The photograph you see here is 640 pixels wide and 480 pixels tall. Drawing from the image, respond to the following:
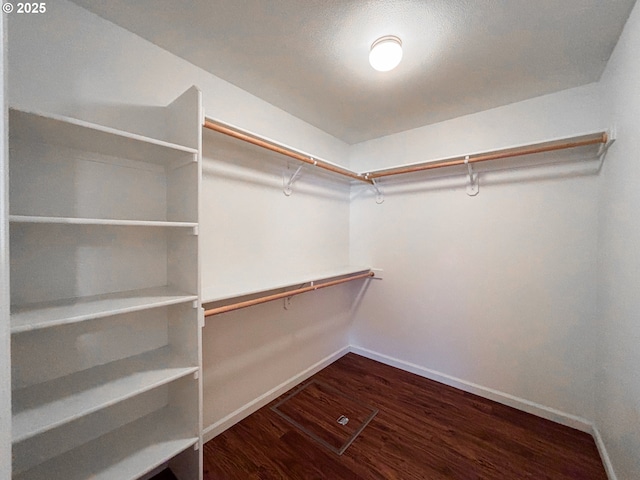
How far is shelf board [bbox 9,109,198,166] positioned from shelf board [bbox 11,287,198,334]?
695 millimetres

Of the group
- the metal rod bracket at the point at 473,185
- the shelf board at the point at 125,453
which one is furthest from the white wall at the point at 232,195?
the metal rod bracket at the point at 473,185

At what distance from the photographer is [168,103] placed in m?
A: 1.48

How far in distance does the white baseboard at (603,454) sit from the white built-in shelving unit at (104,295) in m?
2.24

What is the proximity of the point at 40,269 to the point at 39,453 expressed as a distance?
79 cm

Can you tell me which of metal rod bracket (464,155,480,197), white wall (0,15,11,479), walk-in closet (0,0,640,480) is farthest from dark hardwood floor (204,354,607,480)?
metal rod bracket (464,155,480,197)

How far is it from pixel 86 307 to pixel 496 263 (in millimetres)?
2625

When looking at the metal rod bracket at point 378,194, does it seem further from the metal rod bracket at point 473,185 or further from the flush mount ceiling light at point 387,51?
the flush mount ceiling light at point 387,51

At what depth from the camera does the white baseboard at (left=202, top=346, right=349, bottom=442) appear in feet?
5.48

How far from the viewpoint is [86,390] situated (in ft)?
3.44

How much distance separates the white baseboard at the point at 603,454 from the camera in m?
1.37

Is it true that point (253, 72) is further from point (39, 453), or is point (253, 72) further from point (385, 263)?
point (39, 453)

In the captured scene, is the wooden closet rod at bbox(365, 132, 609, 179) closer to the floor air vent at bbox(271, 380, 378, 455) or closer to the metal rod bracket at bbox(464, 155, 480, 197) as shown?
the metal rod bracket at bbox(464, 155, 480, 197)

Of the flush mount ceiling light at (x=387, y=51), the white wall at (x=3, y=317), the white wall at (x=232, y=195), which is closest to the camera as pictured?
the white wall at (x=3, y=317)

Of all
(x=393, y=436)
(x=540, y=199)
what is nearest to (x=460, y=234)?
(x=540, y=199)
